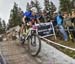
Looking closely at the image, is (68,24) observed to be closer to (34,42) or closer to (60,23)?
(60,23)

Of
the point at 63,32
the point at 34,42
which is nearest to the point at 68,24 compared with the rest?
the point at 63,32

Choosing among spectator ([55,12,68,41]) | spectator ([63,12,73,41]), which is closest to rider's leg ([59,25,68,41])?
spectator ([55,12,68,41])

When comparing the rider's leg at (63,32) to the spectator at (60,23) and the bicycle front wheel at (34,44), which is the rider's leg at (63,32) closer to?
the spectator at (60,23)

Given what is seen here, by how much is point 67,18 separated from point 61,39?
3.62 feet

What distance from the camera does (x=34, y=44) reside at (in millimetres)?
11922

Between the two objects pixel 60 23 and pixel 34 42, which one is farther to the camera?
pixel 60 23

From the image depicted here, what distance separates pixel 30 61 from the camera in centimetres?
1135

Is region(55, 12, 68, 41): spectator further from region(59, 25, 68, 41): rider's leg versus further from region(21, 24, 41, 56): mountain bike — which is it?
region(21, 24, 41, 56): mountain bike

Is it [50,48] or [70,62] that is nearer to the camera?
[70,62]

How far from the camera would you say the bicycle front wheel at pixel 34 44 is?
37.6 ft

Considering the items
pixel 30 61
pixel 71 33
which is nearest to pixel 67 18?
pixel 71 33

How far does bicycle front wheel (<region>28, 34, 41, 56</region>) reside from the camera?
11457 mm

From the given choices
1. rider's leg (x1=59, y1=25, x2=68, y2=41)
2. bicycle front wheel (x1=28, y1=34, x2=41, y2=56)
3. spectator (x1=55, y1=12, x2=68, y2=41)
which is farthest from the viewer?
spectator (x1=55, y1=12, x2=68, y2=41)

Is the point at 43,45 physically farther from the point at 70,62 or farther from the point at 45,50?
the point at 70,62
